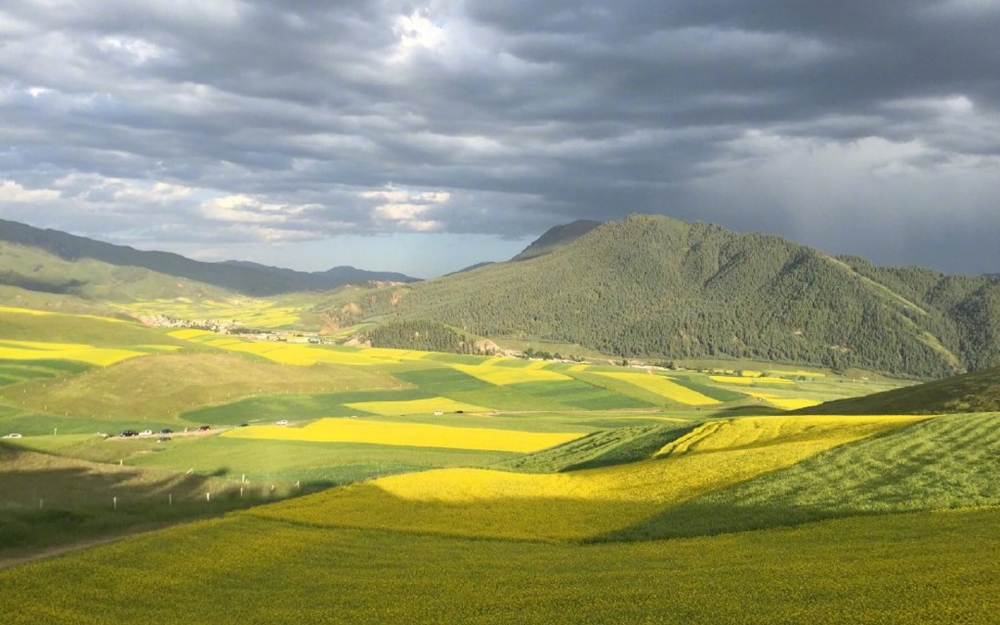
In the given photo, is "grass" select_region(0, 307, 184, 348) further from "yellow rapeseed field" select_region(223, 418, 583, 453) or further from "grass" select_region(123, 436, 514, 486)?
"grass" select_region(123, 436, 514, 486)

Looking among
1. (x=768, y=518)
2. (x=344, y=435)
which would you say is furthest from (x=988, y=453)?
(x=344, y=435)

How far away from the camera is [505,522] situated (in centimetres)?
3469

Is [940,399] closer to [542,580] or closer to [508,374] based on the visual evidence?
[542,580]

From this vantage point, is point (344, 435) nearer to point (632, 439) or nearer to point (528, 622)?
point (632, 439)

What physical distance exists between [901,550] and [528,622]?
12.3 metres

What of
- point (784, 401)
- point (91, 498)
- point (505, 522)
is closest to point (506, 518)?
point (505, 522)

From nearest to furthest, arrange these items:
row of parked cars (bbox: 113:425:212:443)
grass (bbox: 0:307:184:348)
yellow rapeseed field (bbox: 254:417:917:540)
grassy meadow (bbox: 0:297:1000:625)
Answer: grassy meadow (bbox: 0:297:1000:625), yellow rapeseed field (bbox: 254:417:917:540), row of parked cars (bbox: 113:425:212:443), grass (bbox: 0:307:184:348)

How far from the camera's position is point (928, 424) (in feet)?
163

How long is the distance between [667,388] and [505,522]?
384ft

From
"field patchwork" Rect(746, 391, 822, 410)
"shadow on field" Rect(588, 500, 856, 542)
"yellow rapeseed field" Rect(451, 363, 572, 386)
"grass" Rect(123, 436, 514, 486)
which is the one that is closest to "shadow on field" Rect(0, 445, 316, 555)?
"grass" Rect(123, 436, 514, 486)

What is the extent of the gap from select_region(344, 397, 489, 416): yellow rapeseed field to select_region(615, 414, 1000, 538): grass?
74.2m

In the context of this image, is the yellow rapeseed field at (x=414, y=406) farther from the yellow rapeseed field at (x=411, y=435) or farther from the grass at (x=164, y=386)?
the yellow rapeseed field at (x=411, y=435)

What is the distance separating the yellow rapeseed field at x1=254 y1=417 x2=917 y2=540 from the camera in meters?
34.3

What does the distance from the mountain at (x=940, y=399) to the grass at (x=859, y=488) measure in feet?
108
